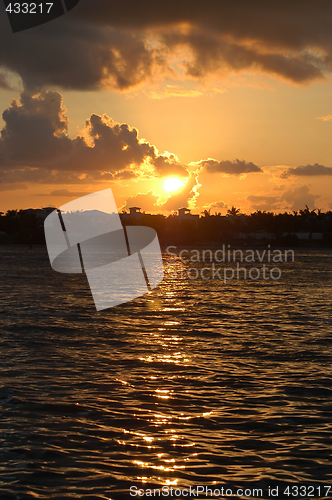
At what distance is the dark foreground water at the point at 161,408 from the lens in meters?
7.55

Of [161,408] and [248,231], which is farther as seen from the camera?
[248,231]

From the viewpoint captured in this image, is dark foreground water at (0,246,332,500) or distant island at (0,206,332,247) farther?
distant island at (0,206,332,247)

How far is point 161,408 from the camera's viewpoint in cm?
1025

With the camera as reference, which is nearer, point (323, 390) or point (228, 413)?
point (228, 413)

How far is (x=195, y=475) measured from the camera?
297 inches

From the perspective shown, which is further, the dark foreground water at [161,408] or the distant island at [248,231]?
the distant island at [248,231]

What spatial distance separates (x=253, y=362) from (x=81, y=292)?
74.8 feet

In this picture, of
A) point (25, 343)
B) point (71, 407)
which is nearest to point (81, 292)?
point (25, 343)

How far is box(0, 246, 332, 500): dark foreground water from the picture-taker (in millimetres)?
7547

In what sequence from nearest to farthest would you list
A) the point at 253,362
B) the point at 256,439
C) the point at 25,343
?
the point at 256,439 < the point at 253,362 < the point at 25,343

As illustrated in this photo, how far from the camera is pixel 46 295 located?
32594 mm

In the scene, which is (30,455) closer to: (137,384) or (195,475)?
(195,475)

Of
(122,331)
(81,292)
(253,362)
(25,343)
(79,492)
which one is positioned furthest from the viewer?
(81,292)

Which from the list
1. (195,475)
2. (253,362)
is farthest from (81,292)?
(195,475)
